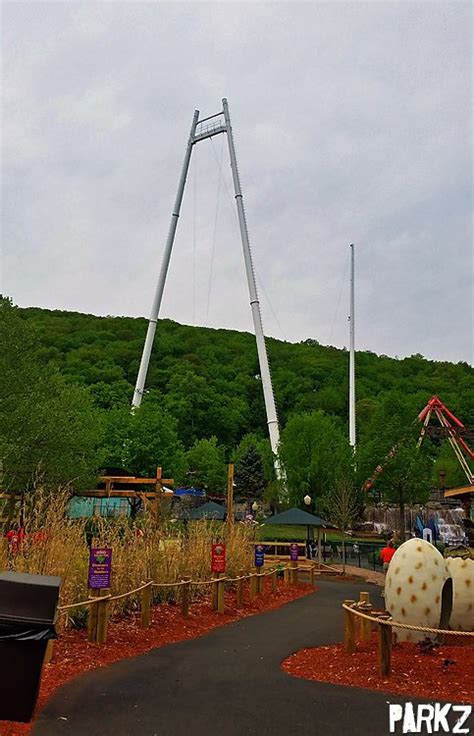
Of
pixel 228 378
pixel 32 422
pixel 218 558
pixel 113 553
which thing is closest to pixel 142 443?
pixel 32 422

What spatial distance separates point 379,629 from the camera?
652cm

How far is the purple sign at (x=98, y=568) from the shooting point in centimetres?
779

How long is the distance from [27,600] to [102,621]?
12.0ft

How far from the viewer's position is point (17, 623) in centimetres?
446

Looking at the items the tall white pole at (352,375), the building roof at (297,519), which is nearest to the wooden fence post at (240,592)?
the building roof at (297,519)

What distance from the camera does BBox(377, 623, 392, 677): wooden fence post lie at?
6410 millimetres

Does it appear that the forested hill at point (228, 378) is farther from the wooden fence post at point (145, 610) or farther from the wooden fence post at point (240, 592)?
the wooden fence post at point (145, 610)

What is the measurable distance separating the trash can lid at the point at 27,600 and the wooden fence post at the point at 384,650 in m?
3.37

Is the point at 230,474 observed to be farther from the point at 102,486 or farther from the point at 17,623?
the point at 17,623

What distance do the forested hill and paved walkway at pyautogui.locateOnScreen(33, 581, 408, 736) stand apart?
161ft

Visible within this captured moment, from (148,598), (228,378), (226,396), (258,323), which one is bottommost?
(148,598)

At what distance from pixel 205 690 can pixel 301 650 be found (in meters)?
2.53

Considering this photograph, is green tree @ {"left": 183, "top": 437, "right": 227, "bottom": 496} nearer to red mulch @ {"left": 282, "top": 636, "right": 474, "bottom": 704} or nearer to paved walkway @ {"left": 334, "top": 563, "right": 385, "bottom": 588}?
paved walkway @ {"left": 334, "top": 563, "right": 385, "bottom": 588}

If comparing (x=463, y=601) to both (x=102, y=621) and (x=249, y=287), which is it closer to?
(x=102, y=621)
